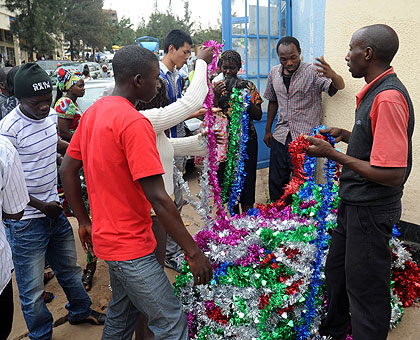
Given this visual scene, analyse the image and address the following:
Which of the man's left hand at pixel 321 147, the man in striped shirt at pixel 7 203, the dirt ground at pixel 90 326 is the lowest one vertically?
the dirt ground at pixel 90 326

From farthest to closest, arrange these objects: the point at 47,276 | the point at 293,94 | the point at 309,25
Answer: the point at 309,25 < the point at 293,94 < the point at 47,276

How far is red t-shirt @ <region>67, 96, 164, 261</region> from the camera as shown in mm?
1699

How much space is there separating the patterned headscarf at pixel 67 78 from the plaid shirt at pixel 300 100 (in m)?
2.10

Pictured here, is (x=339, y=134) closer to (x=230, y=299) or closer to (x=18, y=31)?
(x=230, y=299)

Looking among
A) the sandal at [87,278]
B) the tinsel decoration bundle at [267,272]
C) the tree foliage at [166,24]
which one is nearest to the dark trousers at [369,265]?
the tinsel decoration bundle at [267,272]

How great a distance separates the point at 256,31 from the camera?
5.38m

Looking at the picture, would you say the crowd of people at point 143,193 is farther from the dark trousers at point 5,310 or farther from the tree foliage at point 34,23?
the tree foliage at point 34,23

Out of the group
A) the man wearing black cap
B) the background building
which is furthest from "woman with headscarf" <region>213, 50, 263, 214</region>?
the man wearing black cap

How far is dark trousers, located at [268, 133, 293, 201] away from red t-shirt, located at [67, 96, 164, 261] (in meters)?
2.55

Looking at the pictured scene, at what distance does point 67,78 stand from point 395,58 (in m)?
3.14

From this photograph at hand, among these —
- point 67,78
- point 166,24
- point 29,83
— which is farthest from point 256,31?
point 166,24

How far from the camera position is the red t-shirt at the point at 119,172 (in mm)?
1699

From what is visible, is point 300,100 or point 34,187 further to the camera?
point 300,100

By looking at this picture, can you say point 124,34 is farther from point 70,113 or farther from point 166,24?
point 70,113
